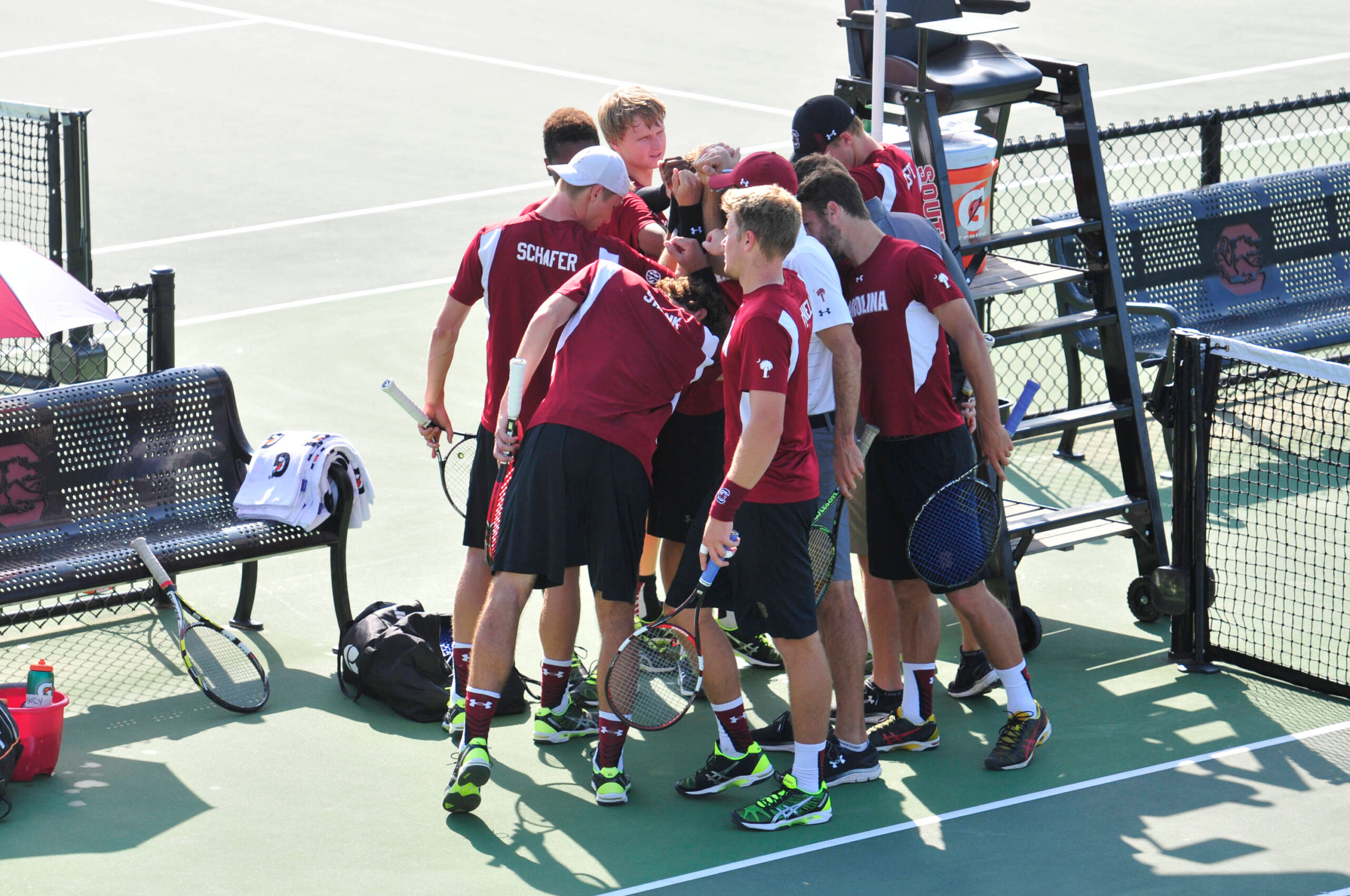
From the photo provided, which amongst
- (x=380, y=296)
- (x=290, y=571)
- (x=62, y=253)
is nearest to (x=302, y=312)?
(x=380, y=296)

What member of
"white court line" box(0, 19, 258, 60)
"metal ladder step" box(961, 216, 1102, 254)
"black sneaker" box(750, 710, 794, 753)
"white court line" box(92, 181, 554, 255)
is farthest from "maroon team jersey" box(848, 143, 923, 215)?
"white court line" box(0, 19, 258, 60)

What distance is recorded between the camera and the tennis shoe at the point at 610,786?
5.86 meters

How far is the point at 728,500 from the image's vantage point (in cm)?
538

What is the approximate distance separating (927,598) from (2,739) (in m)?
3.39

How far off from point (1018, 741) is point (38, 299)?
13.2 ft

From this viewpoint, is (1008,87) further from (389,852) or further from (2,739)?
(2,739)

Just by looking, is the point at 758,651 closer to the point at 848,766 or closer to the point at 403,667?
the point at 848,766

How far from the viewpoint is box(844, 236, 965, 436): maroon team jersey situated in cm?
600

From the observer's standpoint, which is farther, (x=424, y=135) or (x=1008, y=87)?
(x=424, y=135)


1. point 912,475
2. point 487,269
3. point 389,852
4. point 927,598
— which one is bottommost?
point 389,852

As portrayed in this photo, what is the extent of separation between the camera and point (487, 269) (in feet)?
20.6

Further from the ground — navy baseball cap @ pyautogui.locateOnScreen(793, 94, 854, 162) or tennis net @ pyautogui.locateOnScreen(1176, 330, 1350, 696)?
navy baseball cap @ pyautogui.locateOnScreen(793, 94, 854, 162)

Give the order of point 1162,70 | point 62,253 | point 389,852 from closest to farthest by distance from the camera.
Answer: point 389,852
point 62,253
point 1162,70

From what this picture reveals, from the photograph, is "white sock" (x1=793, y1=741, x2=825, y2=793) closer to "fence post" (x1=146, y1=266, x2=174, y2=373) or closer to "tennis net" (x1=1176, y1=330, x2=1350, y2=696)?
"tennis net" (x1=1176, y1=330, x2=1350, y2=696)
